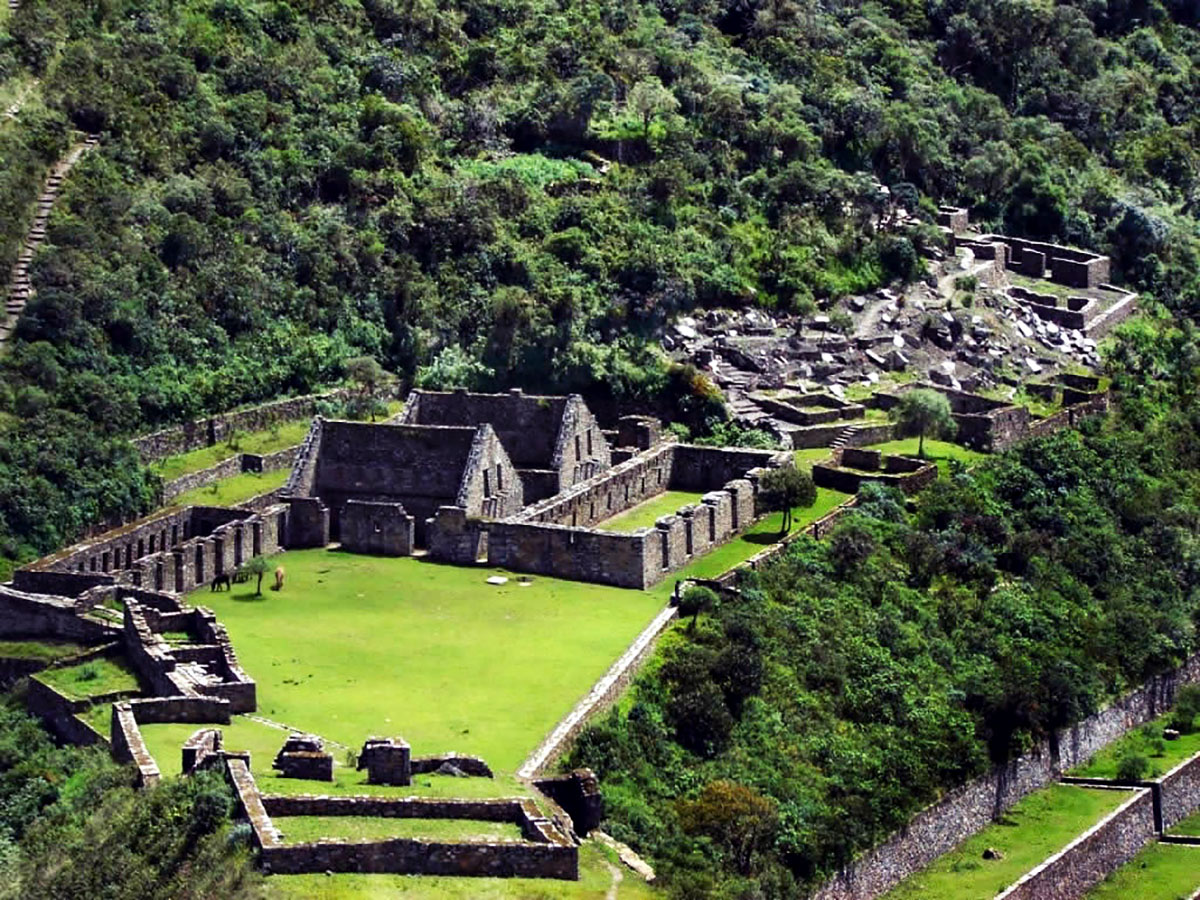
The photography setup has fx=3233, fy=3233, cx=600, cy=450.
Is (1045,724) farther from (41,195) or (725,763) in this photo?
(41,195)

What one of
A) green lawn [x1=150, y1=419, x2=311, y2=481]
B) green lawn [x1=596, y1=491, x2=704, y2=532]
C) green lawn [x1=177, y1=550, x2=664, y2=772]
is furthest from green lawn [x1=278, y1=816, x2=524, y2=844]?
green lawn [x1=150, y1=419, x2=311, y2=481]

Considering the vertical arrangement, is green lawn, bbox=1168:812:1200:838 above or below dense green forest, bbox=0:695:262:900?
below

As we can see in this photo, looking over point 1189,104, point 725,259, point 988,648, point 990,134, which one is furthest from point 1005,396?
point 1189,104

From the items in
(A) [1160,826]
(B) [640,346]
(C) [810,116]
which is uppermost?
(C) [810,116]

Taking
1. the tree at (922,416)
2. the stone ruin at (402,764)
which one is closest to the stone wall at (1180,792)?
the tree at (922,416)

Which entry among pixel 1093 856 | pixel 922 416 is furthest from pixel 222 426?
pixel 1093 856

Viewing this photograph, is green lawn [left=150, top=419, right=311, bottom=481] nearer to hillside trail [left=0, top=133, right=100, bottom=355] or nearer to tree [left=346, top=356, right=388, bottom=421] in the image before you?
tree [left=346, top=356, right=388, bottom=421]
